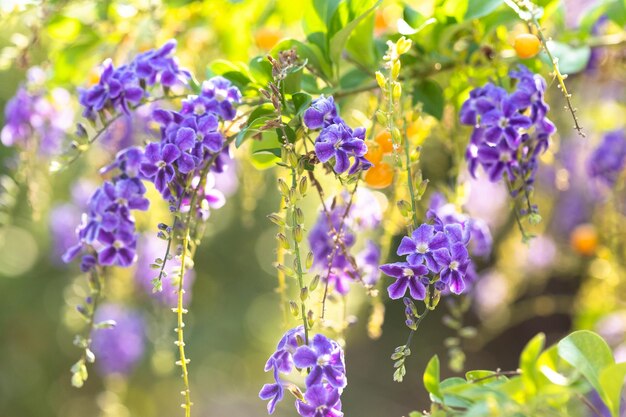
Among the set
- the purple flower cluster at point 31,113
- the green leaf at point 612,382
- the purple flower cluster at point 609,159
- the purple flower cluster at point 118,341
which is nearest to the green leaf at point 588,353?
the green leaf at point 612,382

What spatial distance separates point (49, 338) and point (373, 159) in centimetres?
242

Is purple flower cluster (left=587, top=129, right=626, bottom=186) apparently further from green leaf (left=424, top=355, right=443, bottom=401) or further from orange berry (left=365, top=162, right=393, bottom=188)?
green leaf (left=424, top=355, right=443, bottom=401)

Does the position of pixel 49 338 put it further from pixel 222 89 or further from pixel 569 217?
pixel 222 89

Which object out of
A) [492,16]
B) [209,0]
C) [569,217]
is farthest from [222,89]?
[569,217]

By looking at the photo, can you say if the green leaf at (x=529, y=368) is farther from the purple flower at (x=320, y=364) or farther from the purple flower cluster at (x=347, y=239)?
the purple flower cluster at (x=347, y=239)

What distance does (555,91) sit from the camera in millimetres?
1673

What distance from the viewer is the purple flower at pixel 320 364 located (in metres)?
0.72

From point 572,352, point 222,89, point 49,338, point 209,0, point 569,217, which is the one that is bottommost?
point 572,352

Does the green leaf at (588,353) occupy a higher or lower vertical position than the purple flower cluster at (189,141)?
lower

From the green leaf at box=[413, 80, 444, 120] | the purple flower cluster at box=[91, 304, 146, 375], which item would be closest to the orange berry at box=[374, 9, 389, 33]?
the green leaf at box=[413, 80, 444, 120]

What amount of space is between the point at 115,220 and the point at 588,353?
0.53 meters

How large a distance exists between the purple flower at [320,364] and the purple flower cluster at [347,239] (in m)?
0.29

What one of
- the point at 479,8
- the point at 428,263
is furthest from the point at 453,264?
the point at 479,8

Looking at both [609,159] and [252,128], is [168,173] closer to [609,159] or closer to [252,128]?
[252,128]
